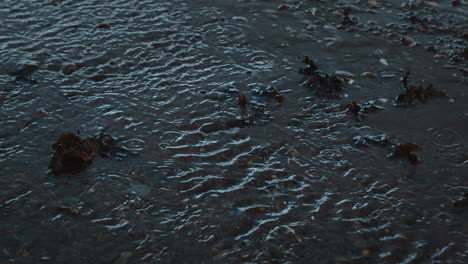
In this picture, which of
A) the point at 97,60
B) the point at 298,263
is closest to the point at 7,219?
the point at 298,263

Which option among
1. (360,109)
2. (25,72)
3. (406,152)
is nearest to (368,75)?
(360,109)

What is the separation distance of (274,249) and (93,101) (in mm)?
3208

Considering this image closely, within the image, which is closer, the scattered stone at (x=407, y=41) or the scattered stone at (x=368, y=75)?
the scattered stone at (x=368, y=75)

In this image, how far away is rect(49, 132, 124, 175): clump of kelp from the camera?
5.45 meters

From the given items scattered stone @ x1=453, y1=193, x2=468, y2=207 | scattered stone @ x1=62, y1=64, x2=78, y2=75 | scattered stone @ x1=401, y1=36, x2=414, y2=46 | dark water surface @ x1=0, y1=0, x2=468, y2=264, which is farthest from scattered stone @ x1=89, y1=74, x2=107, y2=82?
scattered stone @ x1=453, y1=193, x2=468, y2=207

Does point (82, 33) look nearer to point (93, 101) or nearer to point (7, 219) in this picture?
point (93, 101)

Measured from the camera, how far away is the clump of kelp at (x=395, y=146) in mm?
5664

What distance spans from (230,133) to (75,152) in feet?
5.72

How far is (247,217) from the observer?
16.2ft

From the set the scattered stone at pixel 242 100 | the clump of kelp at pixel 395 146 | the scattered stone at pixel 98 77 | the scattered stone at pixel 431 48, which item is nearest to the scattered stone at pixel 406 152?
the clump of kelp at pixel 395 146

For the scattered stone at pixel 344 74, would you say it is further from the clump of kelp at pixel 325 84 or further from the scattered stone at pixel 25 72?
the scattered stone at pixel 25 72

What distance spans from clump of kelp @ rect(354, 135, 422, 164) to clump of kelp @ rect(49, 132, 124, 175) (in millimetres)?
2732

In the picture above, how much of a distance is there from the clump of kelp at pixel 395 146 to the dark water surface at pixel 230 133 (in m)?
0.03

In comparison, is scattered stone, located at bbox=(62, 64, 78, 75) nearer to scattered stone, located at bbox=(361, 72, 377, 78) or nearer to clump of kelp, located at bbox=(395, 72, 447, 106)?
scattered stone, located at bbox=(361, 72, 377, 78)
